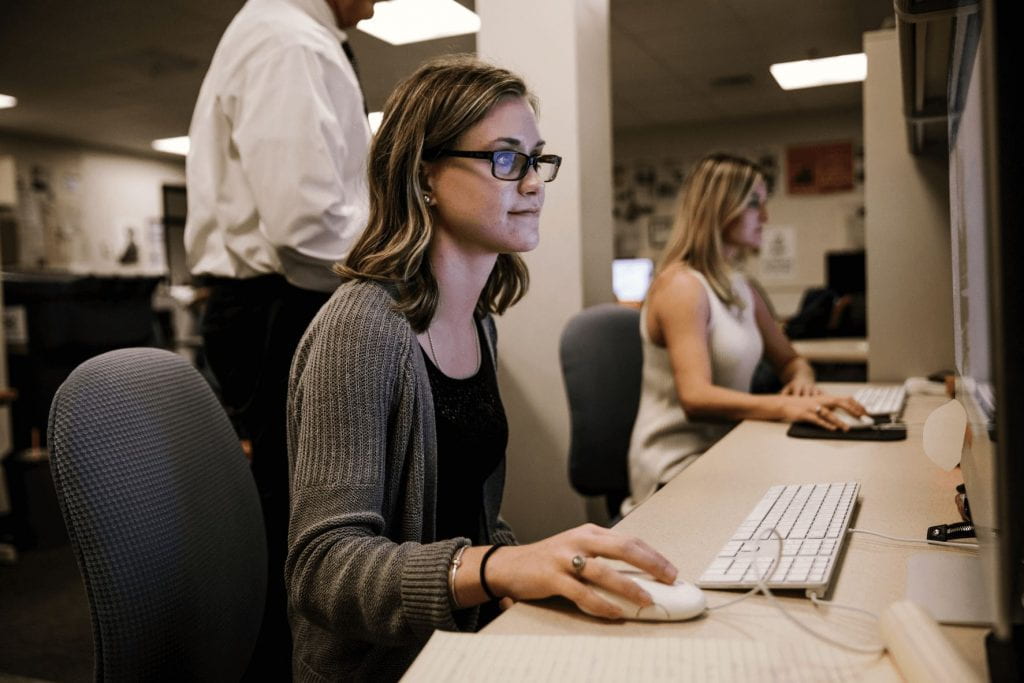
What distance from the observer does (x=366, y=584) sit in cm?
73

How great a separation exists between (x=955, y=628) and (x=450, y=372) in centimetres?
56

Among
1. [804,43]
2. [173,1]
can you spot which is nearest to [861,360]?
[804,43]

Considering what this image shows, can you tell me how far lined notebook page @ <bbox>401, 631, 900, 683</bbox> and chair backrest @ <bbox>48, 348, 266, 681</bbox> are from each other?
29 cm

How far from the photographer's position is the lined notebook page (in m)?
0.52

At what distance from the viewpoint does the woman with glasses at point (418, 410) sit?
71 cm

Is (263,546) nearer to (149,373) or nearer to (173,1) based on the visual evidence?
(149,373)

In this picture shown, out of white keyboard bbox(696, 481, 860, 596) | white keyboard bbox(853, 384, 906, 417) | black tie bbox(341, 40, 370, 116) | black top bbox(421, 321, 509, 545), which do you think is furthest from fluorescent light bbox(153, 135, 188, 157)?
white keyboard bbox(696, 481, 860, 596)

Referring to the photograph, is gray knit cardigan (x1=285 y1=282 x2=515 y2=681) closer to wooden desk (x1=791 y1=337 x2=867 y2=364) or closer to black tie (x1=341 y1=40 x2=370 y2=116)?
black tie (x1=341 y1=40 x2=370 y2=116)

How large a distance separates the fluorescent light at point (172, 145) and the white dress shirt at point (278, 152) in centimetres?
560

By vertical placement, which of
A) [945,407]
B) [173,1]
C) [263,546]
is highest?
[173,1]

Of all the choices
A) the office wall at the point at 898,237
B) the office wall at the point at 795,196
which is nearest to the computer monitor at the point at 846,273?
the office wall at the point at 795,196

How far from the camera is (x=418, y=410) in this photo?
87 centimetres

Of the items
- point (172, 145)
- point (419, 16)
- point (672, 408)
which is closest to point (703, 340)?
point (672, 408)

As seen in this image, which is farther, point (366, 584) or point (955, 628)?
point (366, 584)
